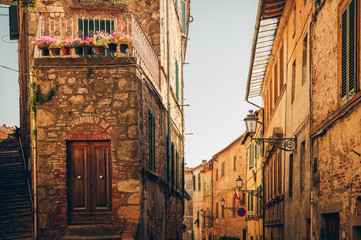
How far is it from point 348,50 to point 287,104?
6677mm

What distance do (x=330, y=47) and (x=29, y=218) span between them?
7.67 meters

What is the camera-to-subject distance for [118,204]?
1152 cm

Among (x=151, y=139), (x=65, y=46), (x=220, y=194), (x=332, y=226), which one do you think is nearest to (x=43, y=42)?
(x=65, y=46)

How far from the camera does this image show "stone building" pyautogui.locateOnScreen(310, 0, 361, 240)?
721 cm

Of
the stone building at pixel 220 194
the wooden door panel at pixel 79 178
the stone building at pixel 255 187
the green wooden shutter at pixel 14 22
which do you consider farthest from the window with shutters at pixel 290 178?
the stone building at pixel 220 194

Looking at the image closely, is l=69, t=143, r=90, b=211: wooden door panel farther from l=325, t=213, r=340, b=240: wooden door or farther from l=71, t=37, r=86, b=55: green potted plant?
l=325, t=213, r=340, b=240: wooden door

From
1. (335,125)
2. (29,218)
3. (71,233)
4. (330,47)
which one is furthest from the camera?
(29,218)

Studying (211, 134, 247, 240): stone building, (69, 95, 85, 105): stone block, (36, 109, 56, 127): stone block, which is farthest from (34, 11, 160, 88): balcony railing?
(211, 134, 247, 240): stone building

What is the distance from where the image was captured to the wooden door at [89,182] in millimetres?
11656

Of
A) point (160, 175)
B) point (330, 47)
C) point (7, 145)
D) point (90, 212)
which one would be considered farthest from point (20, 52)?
point (330, 47)

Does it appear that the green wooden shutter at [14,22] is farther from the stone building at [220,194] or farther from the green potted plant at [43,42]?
the stone building at [220,194]

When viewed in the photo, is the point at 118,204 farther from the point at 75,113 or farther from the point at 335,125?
the point at 335,125

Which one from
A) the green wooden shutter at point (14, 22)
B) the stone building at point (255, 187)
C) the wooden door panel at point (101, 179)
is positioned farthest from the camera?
the stone building at point (255, 187)

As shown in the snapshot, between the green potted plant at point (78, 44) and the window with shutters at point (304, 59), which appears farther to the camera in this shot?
the green potted plant at point (78, 44)
